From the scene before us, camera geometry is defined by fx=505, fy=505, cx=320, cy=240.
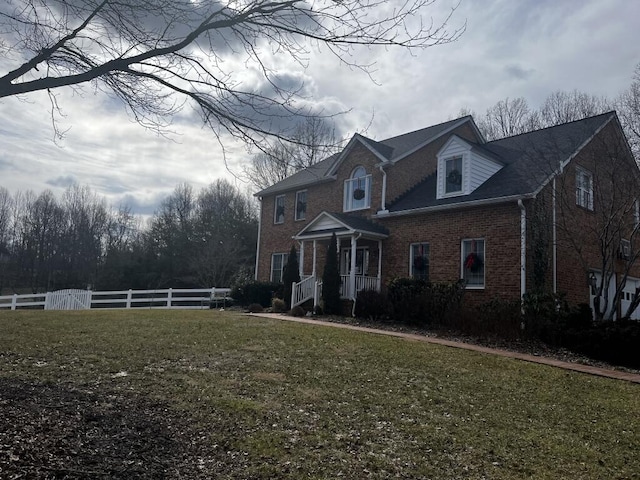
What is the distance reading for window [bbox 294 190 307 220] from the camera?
22.8 m

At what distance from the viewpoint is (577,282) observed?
53.6 ft

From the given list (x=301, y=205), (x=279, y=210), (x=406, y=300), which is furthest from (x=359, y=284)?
(x=279, y=210)

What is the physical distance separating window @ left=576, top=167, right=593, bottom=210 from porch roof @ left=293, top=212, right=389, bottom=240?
6.50 meters

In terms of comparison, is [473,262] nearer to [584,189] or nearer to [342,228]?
[342,228]

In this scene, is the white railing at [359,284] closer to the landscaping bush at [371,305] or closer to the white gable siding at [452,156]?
the landscaping bush at [371,305]

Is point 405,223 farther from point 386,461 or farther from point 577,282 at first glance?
point 386,461

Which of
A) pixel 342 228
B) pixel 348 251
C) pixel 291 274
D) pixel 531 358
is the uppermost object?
pixel 342 228

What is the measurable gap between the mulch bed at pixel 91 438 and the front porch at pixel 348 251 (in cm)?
1185

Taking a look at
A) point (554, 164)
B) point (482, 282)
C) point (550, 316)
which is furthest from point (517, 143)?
point (550, 316)

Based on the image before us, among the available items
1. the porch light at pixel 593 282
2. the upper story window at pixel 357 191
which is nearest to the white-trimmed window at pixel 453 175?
the upper story window at pixel 357 191

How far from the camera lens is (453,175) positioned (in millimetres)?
16984

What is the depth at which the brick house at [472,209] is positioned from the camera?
47.9 feet

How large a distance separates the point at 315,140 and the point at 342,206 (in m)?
14.7

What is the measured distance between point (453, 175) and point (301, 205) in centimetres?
809
